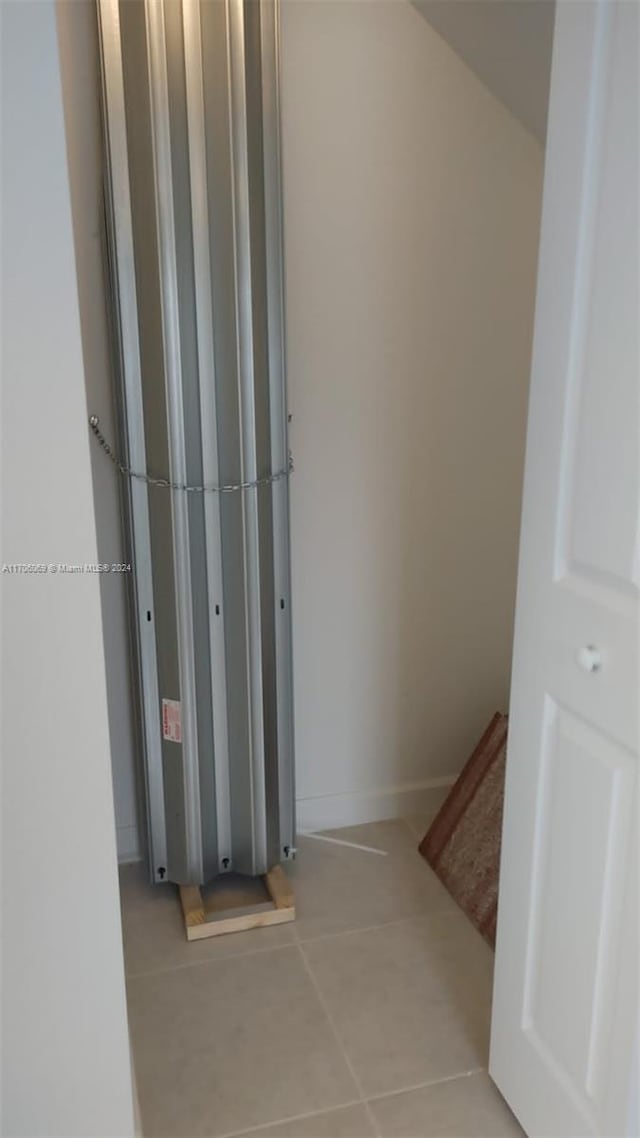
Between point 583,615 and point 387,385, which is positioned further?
point 387,385

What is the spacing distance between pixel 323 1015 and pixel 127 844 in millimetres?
718

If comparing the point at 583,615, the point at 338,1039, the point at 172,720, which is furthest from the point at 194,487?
the point at 338,1039

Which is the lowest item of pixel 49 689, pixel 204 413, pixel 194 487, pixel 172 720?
pixel 172 720

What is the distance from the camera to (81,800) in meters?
1.18

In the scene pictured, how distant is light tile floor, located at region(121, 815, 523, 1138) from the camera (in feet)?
5.18

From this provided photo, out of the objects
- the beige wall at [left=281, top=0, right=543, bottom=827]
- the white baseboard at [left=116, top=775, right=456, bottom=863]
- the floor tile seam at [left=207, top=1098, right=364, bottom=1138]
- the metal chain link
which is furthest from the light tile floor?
the metal chain link

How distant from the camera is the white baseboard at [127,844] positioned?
227 centimetres

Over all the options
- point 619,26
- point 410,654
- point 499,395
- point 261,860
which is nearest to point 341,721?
point 410,654

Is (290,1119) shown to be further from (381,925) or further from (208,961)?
(381,925)

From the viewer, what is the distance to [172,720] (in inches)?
78.7

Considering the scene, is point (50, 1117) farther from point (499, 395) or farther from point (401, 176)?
point (401, 176)

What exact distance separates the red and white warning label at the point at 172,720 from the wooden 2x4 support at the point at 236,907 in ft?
1.27

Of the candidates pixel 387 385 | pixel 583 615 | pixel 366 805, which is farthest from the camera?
pixel 366 805

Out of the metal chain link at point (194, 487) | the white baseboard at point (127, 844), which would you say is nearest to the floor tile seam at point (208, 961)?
the white baseboard at point (127, 844)
